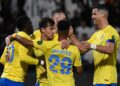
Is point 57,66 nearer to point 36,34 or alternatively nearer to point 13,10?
point 36,34

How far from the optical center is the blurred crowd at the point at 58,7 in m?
17.9

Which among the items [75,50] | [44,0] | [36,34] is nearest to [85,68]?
[44,0]

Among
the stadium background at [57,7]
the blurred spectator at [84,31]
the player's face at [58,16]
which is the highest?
the stadium background at [57,7]

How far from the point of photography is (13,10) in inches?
740

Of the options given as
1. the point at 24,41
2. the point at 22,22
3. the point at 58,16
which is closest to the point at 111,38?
the point at 58,16

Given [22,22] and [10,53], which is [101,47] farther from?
[10,53]

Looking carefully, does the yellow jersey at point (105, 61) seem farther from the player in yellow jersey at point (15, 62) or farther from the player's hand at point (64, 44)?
the player in yellow jersey at point (15, 62)

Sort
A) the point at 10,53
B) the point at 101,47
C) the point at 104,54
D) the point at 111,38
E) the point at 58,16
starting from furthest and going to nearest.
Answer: the point at 58,16, the point at 10,53, the point at 104,54, the point at 111,38, the point at 101,47

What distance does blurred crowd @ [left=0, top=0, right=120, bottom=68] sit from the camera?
58.6 feet

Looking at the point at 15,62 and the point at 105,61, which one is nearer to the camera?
the point at 105,61

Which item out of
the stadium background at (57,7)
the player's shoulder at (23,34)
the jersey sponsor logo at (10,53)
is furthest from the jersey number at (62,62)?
the stadium background at (57,7)

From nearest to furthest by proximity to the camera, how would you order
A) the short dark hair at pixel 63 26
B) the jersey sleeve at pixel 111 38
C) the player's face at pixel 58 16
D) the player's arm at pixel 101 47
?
1. the short dark hair at pixel 63 26
2. the player's arm at pixel 101 47
3. the jersey sleeve at pixel 111 38
4. the player's face at pixel 58 16

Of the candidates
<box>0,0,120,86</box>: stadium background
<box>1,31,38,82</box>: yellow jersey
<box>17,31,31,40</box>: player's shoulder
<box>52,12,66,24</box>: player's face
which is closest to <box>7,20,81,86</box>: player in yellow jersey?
<box>17,31,31,40</box>: player's shoulder

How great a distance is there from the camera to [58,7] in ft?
→ 58.8
